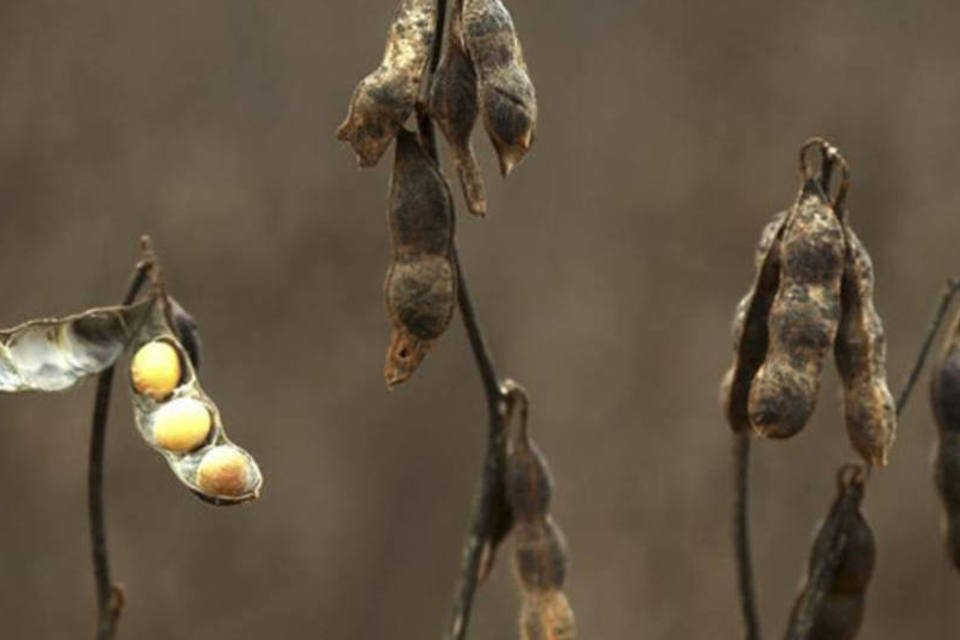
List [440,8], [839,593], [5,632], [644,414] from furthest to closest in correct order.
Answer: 1. [644,414]
2. [5,632]
3. [839,593]
4. [440,8]

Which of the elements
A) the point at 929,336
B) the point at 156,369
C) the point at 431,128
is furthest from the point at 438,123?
the point at 929,336

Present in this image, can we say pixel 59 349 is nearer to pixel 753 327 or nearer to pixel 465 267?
pixel 753 327

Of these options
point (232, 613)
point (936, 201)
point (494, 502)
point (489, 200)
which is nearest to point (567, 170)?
point (489, 200)

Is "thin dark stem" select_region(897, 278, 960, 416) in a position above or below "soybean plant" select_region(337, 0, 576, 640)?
below

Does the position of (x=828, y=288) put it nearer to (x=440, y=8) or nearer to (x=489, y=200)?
(x=440, y=8)

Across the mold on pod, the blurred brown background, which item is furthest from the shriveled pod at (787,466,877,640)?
the blurred brown background

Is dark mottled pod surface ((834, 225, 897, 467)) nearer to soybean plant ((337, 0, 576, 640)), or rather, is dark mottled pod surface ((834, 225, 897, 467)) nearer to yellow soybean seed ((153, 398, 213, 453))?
soybean plant ((337, 0, 576, 640))
